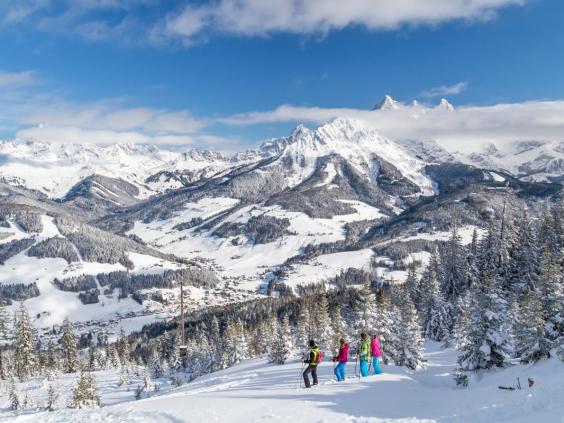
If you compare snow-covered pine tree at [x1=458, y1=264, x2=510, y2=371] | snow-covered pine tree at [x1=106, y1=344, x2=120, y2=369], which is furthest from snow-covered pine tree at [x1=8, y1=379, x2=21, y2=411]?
snow-covered pine tree at [x1=106, y1=344, x2=120, y2=369]

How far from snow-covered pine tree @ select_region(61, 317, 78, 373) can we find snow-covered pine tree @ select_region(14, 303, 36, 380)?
877 cm

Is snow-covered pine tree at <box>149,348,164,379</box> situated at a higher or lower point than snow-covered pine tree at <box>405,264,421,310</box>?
lower

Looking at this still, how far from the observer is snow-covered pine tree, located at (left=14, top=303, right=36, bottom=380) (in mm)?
94500

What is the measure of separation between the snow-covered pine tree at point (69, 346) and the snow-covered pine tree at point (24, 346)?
345 inches

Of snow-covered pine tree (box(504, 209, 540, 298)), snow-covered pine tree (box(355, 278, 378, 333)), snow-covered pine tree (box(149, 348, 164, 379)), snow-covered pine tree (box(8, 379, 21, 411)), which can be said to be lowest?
snow-covered pine tree (box(149, 348, 164, 379))

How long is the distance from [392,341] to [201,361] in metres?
76.6

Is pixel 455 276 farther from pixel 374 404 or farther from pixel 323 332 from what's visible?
pixel 374 404

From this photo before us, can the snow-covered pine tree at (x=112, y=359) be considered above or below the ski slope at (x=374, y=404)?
below

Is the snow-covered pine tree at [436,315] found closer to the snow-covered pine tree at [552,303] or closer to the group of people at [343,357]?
the snow-covered pine tree at [552,303]

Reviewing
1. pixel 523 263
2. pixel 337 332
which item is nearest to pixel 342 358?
pixel 337 332

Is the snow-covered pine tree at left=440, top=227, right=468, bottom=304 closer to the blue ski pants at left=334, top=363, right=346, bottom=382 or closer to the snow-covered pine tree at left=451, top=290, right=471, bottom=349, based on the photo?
the snow-covered pine tree at left=451, top=290, right=471, bottom=349

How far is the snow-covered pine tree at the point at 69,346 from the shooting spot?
105562 mm

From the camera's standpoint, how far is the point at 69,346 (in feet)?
351

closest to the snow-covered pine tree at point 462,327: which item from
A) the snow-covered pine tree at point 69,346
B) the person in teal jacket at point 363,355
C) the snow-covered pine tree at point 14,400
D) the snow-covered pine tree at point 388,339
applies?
the snow-covered pine tree at point 388,339
